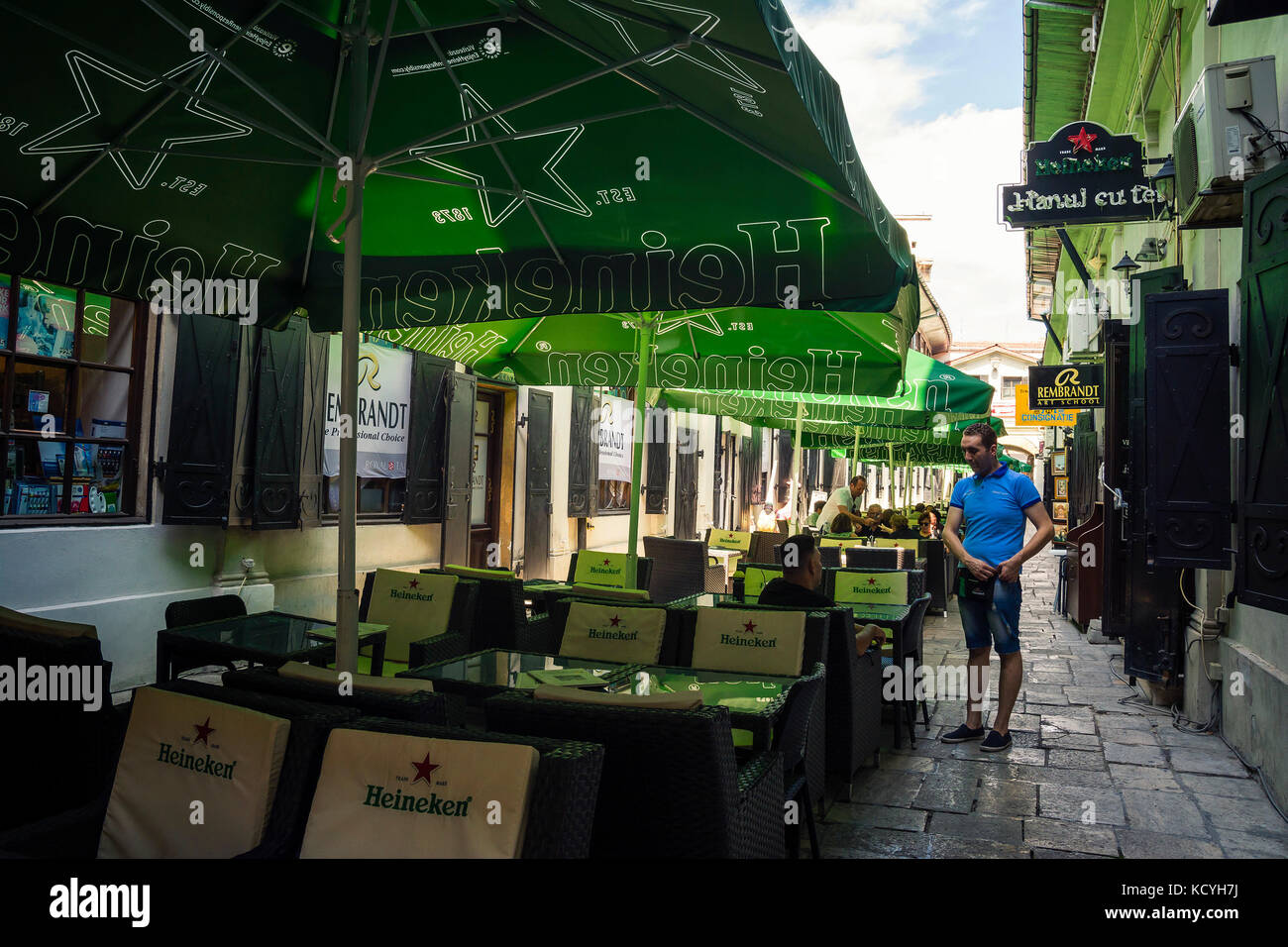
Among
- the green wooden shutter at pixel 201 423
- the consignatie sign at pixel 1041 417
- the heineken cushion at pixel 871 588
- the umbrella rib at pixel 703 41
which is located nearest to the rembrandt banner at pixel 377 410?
the green wooden shutter at pixel 201 423

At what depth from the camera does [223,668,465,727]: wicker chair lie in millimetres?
2154

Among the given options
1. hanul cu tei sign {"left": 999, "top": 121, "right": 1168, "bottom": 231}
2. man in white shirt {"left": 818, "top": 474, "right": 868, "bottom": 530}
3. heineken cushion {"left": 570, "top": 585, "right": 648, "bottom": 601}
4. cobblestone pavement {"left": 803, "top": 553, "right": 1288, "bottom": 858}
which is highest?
hanul cu tei sign {"left": 999, "top": 121, "right": 1168, "bottom": 231}

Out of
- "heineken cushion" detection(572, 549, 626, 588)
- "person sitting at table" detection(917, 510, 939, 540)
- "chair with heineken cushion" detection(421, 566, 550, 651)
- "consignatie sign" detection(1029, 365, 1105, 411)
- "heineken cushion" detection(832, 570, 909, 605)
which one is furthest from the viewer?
"person sitting at table" detection(917, 510, 939, 540)

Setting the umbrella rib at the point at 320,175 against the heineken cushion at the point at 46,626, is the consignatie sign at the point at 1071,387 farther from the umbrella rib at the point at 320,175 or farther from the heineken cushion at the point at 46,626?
the heineken cushion at the point at 46,626

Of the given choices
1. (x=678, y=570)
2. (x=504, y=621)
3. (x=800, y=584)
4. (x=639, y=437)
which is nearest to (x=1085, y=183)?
(x=639, y=437)

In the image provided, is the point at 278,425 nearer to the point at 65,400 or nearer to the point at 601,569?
the point at 65,400

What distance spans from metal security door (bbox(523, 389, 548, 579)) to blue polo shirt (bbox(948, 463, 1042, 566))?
22.2 feet

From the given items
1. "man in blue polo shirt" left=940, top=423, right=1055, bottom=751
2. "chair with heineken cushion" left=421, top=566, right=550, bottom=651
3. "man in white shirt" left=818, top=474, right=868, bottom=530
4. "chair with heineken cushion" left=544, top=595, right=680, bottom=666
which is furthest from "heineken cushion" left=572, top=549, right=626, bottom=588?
"man in white shirt" left=818, top=474, right=868, bottom=530

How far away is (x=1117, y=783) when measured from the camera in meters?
4.58

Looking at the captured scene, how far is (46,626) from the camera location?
3092 millimetres

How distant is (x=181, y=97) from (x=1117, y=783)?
526 centimetres

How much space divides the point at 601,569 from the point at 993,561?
2.63m

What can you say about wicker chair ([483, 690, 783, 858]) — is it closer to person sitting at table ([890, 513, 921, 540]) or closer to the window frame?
the window frame
